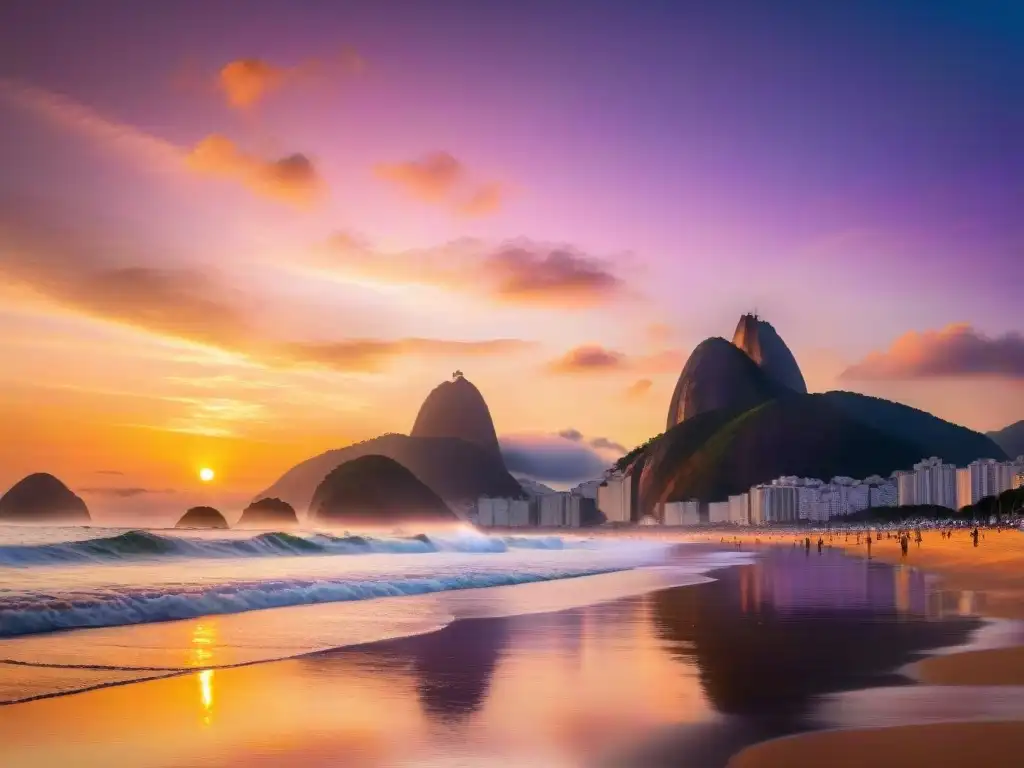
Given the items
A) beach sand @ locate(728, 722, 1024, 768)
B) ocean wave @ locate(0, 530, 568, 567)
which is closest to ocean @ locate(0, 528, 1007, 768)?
beach sand @ locate(728, 722, 1024, 768)

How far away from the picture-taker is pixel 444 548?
322 feet

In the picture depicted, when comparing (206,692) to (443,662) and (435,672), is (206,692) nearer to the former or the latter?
(435,672)

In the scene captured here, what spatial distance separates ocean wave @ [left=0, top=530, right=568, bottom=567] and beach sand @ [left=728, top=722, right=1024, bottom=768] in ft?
130

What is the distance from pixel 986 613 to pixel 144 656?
20297 mm

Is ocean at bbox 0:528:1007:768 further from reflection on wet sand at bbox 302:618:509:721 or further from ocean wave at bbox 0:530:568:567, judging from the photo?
ocean wave at bbox 0:530:568:567

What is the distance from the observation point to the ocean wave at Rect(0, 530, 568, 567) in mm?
46000

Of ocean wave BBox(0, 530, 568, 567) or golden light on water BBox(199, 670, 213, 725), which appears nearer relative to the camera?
golden light on water BBox(199, 670, 213, 725)

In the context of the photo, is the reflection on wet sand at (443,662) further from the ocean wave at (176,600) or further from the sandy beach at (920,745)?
the ocean wave at (176,600)

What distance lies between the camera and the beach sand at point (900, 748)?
9.23m

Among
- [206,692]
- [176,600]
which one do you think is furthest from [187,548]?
[206,692]

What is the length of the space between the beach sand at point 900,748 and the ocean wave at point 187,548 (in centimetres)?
3975

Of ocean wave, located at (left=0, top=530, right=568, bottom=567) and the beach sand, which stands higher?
the beach sand

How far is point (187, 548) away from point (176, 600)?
37.7m

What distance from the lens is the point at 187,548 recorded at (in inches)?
2394
